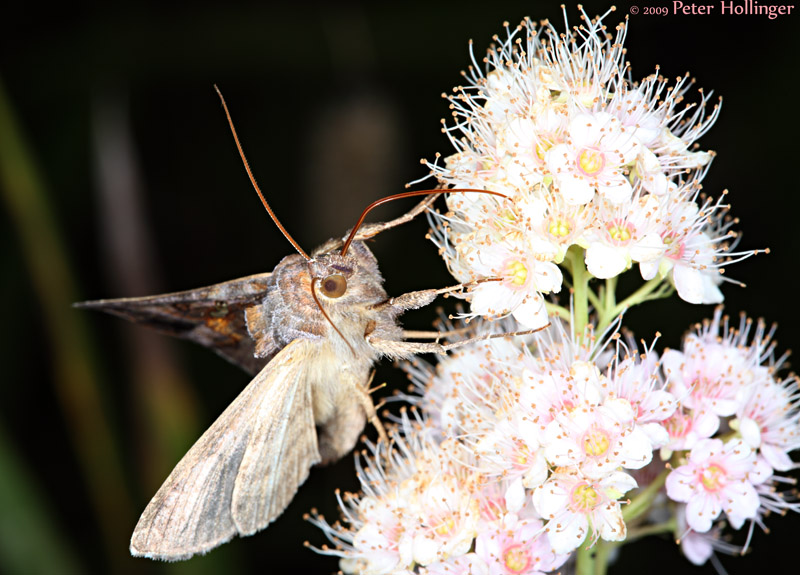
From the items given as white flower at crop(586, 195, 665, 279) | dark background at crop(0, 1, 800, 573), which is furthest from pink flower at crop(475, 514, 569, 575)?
dark background at crop(0, 1, 800, 573)

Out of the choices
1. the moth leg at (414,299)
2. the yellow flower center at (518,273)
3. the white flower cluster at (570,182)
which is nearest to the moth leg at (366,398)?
the moth leg at (414,299)

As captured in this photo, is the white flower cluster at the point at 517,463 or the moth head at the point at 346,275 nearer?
the white flower cluster at the point at 517,463

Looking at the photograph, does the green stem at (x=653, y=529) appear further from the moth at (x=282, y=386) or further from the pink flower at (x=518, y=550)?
the moth at (x=282, y=386)

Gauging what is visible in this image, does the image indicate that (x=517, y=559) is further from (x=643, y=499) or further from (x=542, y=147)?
(x=542, y=147)

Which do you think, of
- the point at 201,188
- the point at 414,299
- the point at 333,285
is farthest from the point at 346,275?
the point at 201,188

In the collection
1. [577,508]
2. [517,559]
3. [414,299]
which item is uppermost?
[414,299]
